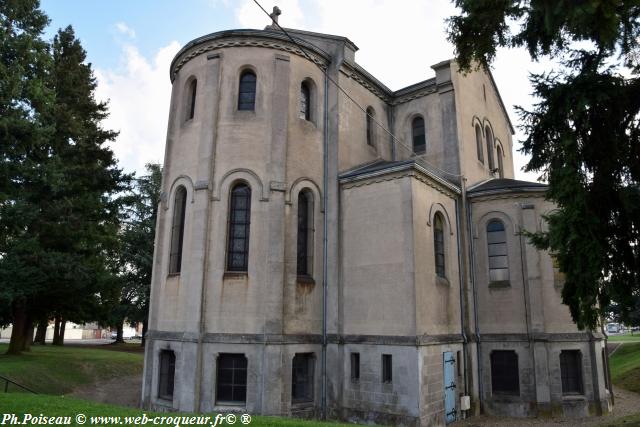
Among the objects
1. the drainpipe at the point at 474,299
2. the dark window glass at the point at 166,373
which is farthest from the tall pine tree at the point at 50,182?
the drainpipe at the point at 474,299

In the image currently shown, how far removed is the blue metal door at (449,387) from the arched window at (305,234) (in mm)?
5206

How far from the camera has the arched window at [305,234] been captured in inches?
619

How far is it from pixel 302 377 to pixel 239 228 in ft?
16.6

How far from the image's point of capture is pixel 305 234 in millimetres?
16031

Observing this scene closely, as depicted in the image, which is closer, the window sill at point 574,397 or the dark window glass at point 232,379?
the dark window glass at point 232,379

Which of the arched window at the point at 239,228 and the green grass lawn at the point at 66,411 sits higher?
the arched window at the point at 239,228

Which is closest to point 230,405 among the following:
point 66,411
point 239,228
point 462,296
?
point 239,228

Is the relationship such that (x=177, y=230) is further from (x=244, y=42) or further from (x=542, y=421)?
(x=542, y=421)

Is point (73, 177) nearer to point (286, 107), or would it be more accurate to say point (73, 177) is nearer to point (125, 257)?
point (125, 257)

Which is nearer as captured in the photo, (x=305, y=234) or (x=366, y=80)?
(x=305, y=234)

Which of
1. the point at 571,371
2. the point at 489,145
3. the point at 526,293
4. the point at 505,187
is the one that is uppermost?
the point at 489,145

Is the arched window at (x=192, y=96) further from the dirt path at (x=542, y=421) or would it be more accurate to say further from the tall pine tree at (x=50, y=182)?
the dirt path at (x=542, y=421)

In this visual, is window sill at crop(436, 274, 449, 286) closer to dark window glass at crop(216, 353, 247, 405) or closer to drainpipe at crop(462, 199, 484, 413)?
drainpipe at crop(462, 199, 484, 413)

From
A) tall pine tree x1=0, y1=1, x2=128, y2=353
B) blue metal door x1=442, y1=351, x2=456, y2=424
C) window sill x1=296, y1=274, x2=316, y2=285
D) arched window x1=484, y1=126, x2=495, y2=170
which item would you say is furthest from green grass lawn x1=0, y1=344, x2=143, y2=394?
arched window x1=484, y1=126, x2=495, y2=170
